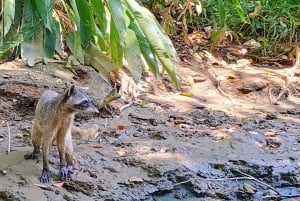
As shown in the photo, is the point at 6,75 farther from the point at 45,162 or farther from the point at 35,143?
the point at 45,162

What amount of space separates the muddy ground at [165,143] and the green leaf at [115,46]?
540 millimetres

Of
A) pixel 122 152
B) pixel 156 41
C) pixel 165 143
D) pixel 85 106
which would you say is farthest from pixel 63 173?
pixel 165 143

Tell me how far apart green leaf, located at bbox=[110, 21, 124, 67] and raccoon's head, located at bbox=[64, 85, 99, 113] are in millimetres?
361

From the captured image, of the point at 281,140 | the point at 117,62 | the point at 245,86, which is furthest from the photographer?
the point at 245,86

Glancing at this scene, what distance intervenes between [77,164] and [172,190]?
535 millimetres

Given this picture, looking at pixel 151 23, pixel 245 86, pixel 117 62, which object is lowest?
pixel 245 86

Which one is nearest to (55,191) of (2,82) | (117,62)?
(117,62)

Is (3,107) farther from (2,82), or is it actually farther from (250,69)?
(250,69)

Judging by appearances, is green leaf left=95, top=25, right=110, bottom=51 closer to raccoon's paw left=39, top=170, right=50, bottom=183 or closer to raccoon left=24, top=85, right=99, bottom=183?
raccoon left=24, top=85, right=99, bottom=183

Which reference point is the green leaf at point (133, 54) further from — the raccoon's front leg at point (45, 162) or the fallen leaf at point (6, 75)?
the fallen leaf at point (6, 75)

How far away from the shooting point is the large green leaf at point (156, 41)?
3340 mm

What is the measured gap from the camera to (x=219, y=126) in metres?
4.69

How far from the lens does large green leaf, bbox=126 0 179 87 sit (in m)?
3.34

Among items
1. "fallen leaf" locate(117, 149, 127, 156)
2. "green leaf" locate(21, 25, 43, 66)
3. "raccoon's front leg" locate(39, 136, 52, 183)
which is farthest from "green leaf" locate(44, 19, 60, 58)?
"fallen leaf" locate(117, 149, 127, 156)
